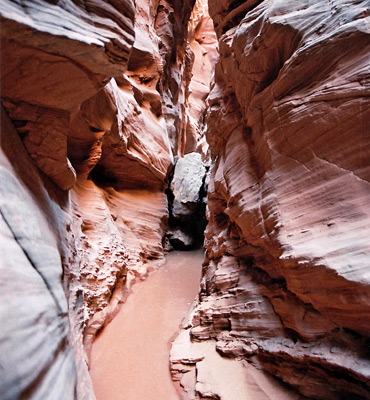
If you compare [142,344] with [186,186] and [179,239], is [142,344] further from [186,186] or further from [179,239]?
[186,186]

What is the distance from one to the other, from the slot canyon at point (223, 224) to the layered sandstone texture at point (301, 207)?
0.02 metres

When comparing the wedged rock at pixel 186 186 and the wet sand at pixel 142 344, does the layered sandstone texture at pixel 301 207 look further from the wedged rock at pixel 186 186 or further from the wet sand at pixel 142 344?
the wedged rock at pixel 186 186

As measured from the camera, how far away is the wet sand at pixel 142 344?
4133 millimetres

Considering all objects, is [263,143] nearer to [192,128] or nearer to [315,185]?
[315,185]

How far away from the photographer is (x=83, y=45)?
2.27m

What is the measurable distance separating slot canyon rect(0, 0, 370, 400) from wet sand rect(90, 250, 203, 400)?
4cm

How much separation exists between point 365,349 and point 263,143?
309 cm

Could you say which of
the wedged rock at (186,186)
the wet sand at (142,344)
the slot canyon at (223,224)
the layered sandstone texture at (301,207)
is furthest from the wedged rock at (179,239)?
the layered sandstone texture at (301,207)

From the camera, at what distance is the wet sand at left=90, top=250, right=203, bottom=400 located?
4.13 m

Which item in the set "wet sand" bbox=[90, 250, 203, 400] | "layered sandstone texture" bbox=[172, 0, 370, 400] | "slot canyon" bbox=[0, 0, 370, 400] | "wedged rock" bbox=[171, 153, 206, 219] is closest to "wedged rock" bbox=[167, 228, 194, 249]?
"wedged rock" bbox=[171, 153, 206, 219]

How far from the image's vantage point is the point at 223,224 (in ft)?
21.4

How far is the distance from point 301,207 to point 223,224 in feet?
10.1

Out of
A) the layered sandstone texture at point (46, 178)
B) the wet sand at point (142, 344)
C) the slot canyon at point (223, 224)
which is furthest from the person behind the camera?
the wet sand at point (142, 344)

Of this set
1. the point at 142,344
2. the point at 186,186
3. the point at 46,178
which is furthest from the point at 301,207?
the point at 186,186
